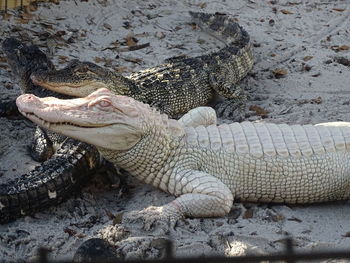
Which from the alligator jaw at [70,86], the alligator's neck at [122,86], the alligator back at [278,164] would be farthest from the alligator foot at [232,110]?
the alligator back at [278,164]

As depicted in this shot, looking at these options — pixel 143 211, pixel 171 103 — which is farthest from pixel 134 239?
pixel 171 103

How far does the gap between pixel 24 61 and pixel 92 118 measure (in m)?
2.48

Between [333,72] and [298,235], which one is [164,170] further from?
[333,72]

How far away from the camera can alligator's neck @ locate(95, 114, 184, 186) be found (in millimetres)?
4465

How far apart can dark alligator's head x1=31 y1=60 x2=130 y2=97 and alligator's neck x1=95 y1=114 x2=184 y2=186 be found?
1658 millimetres

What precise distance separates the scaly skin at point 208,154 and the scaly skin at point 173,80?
1593 mm

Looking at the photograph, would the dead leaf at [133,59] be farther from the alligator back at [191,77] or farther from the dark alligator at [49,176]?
the dark alligator at [49,176]

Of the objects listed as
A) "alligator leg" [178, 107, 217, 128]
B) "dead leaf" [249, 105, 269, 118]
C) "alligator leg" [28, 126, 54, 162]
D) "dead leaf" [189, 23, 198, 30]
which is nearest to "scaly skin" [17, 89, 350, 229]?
"alligator leg" [178, 107, 217, 128]

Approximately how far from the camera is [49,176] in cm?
454

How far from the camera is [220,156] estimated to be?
177 inches

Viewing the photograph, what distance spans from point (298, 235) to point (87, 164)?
1704 mm

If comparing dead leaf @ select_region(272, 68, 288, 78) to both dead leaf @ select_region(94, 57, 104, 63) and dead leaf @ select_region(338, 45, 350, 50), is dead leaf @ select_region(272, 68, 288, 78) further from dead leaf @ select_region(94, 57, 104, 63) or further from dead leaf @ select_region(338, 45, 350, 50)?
dead leaf @ select_region(94, 57, 104, 63)

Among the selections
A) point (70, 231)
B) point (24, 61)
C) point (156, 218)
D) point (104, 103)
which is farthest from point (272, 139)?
point (24, 61)

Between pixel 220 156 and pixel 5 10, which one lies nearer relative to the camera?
pixel 220 156
